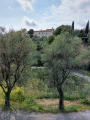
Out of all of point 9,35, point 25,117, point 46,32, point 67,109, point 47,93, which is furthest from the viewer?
point 46,32

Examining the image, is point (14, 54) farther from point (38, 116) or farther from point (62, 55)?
point (38, 116)

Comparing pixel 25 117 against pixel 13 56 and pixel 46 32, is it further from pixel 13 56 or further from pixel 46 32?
pixel 46 32

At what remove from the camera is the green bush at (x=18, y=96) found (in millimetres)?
9888

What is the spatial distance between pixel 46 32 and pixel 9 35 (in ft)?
195

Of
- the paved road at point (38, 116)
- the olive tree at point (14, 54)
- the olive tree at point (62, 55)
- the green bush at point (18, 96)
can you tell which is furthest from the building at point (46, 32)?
the paved road at point (38, 116)

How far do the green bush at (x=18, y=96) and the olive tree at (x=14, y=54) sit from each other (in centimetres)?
183

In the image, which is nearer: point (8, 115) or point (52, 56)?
point (8, 115)

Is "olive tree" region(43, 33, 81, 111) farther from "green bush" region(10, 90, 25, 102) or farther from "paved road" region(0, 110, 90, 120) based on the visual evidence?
"green bush" region(10, 90, 25, 102)

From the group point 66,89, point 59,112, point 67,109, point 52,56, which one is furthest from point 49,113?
point 52,56

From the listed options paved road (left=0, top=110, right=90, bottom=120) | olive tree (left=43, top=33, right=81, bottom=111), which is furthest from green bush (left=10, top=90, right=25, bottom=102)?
olive tree (left=43, top=33, right=81, bottom=111)

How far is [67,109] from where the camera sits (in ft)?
26.6

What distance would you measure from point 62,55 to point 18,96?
5.69m

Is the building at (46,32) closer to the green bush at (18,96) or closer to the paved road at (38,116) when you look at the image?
the green bush at (18,96)

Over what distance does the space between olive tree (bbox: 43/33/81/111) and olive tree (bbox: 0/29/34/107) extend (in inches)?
53.3
